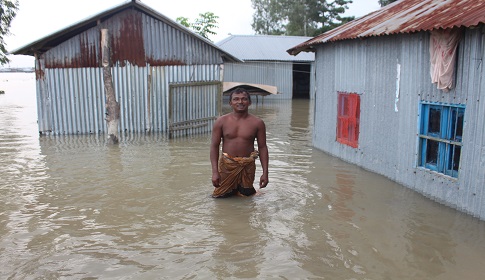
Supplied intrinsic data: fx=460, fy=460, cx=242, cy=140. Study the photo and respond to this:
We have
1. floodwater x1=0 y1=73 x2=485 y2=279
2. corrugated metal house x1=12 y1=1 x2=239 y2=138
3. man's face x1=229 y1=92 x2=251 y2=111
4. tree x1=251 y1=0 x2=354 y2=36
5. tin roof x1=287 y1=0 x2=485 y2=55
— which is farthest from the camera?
tree x1=251 y1=0 x2=354 y2=36

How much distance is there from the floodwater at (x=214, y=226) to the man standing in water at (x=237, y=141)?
0.57m

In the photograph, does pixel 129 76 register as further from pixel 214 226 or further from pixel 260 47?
pixel 260 47

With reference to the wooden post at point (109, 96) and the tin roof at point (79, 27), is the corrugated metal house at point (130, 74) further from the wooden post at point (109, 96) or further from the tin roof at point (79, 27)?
the wooden post at point (109, 96)

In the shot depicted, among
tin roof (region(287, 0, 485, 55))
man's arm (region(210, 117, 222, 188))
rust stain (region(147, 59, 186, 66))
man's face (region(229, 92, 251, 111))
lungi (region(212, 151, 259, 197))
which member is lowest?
lungi (region(212, 151, 259, 197))

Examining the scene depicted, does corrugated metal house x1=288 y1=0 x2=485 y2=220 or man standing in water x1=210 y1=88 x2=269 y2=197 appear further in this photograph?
man standing in water x1=210 y1=88 x2=269 y2=197

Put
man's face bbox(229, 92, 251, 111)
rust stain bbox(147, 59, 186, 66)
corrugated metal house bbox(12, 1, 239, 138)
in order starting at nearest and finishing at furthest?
man's face bbox(229, 92, 251, 111) → corrugated metal house bbox(12, 1, 239, 138) → rust stain bbox(147, 59, 186, 66)

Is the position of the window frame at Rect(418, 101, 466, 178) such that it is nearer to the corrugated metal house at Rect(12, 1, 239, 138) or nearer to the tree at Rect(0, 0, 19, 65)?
the corrugated metal house at Rect(12, 1, 239, 138)

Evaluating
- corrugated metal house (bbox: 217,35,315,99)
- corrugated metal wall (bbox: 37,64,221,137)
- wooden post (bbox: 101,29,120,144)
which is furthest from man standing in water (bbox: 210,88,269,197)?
corrugated metal house (bbox: 217,35,315,99)

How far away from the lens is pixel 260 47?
33.6 m

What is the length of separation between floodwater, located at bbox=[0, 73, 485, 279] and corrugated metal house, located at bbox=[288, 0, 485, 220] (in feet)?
1.42

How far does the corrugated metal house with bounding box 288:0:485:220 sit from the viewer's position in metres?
7.04

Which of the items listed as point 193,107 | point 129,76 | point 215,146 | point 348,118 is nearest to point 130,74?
point 129,76

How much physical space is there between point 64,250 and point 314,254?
317cm

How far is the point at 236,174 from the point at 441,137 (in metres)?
3.56
